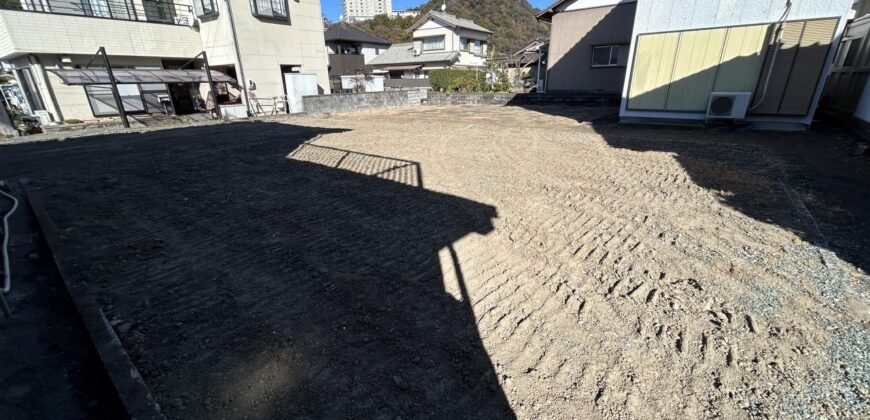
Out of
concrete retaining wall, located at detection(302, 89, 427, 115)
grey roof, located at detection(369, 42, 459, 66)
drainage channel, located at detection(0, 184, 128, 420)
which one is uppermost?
grey roof, located at detection(369, 42, 459, 66)

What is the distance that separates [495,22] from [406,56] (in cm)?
2876

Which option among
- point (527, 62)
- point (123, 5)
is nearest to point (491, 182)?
point (123, 5)

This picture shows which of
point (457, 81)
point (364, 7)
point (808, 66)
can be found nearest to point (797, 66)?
point (808, 66)

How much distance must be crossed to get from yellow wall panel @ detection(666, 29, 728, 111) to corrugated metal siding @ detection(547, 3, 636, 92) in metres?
6.26

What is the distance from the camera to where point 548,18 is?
16156 mm

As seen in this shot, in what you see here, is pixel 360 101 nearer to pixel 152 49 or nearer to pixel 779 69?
pixel 152 49

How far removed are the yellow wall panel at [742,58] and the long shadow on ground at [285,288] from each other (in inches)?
314

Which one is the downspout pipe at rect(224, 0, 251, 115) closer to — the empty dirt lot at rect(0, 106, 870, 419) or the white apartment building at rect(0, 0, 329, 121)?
the white apartment building at rect(0, 0, 329, 121)

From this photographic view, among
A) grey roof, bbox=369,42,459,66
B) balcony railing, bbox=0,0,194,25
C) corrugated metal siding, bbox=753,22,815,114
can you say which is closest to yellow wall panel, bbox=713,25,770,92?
corrugated metal siding, bbox=753,22,815,114

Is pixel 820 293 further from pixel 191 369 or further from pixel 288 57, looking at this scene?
pixel 288 57

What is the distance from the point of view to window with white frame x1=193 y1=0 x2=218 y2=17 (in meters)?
14.2

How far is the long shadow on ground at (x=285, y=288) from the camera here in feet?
6.24

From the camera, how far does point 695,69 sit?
28.1ft

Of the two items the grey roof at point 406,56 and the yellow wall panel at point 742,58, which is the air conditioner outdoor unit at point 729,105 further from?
the grey roof at point 406,56
